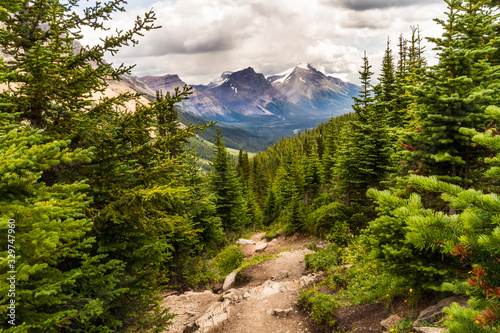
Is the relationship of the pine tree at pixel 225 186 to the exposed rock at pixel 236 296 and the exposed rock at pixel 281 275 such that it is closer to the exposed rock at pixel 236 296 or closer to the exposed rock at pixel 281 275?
the exposed rock at pixel 281 275

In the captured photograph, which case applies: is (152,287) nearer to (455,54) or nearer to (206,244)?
(455,54)

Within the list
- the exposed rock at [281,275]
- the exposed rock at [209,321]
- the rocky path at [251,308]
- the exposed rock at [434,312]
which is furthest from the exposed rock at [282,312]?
the exposed rock at [434,312]

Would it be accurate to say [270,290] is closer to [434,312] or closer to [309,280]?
[309,280]

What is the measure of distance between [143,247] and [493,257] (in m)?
6.27

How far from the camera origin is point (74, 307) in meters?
4.65

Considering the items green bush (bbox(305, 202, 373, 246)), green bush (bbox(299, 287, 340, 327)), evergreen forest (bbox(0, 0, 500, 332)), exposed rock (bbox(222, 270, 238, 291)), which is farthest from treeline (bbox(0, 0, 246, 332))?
green bush (bbox(305, 202, 373, 246))

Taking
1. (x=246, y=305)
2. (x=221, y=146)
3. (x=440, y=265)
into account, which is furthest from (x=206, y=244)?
(x=440, y=265)

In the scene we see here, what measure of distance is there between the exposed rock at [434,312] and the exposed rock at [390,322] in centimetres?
73

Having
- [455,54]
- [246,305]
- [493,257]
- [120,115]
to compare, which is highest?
[455,54]

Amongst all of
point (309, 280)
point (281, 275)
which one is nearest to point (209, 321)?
point (309, 280)

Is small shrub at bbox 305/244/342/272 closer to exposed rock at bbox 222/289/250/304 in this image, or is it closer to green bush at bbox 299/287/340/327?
green bush at bbox 299/287/340/327

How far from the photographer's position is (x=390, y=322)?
6.05m

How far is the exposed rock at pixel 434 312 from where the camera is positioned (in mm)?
5022

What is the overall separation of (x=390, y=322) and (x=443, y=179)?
15.1 feet
